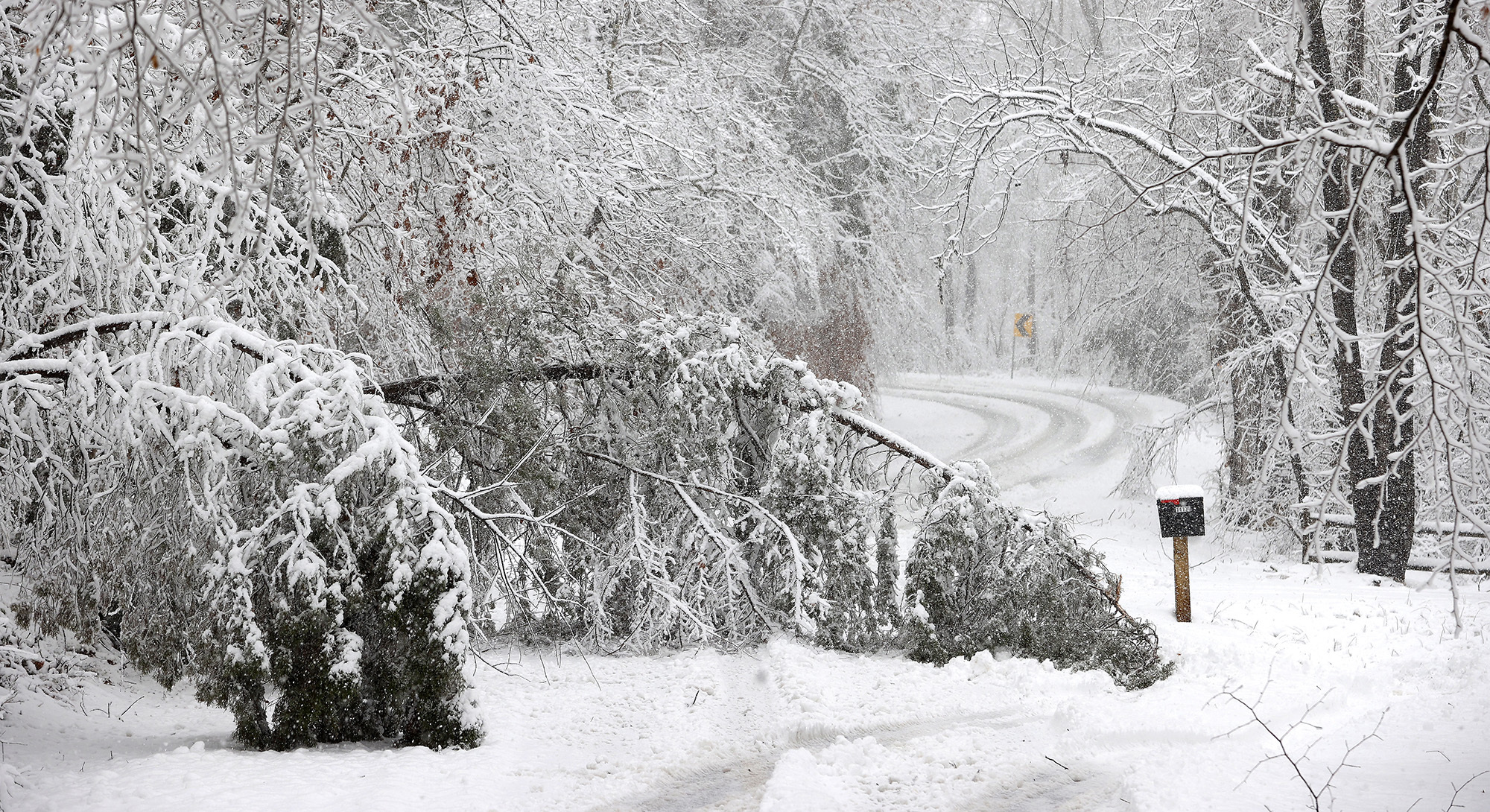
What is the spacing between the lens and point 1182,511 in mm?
7473

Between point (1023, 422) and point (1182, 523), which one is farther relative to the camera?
point (1023, 422)

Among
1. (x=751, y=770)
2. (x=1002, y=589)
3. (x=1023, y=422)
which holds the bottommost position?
(x=751, y=770)

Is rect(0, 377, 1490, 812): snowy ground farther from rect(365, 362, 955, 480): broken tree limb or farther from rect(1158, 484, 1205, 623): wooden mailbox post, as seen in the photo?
rect(365, 362, 955, 480): broken tree limb

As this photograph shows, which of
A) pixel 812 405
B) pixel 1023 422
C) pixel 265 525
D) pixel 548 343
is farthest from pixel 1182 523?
pixel 1023 422

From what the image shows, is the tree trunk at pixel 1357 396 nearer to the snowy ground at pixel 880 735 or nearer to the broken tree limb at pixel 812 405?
the snowy ground at pixel 880 735

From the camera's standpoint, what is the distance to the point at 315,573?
16.3 feet

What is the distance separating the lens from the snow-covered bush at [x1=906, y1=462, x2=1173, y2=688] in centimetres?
691

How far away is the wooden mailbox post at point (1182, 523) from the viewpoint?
747 centimetres

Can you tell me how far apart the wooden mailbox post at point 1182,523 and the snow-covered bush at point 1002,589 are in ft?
1.81

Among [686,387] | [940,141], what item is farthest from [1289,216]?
[686,387]

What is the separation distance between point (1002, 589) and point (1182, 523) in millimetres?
1447

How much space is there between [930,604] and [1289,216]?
24.7 feet

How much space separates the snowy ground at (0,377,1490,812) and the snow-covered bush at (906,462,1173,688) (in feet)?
1.11

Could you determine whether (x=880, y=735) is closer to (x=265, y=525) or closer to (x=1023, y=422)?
(x=265, y=525)
